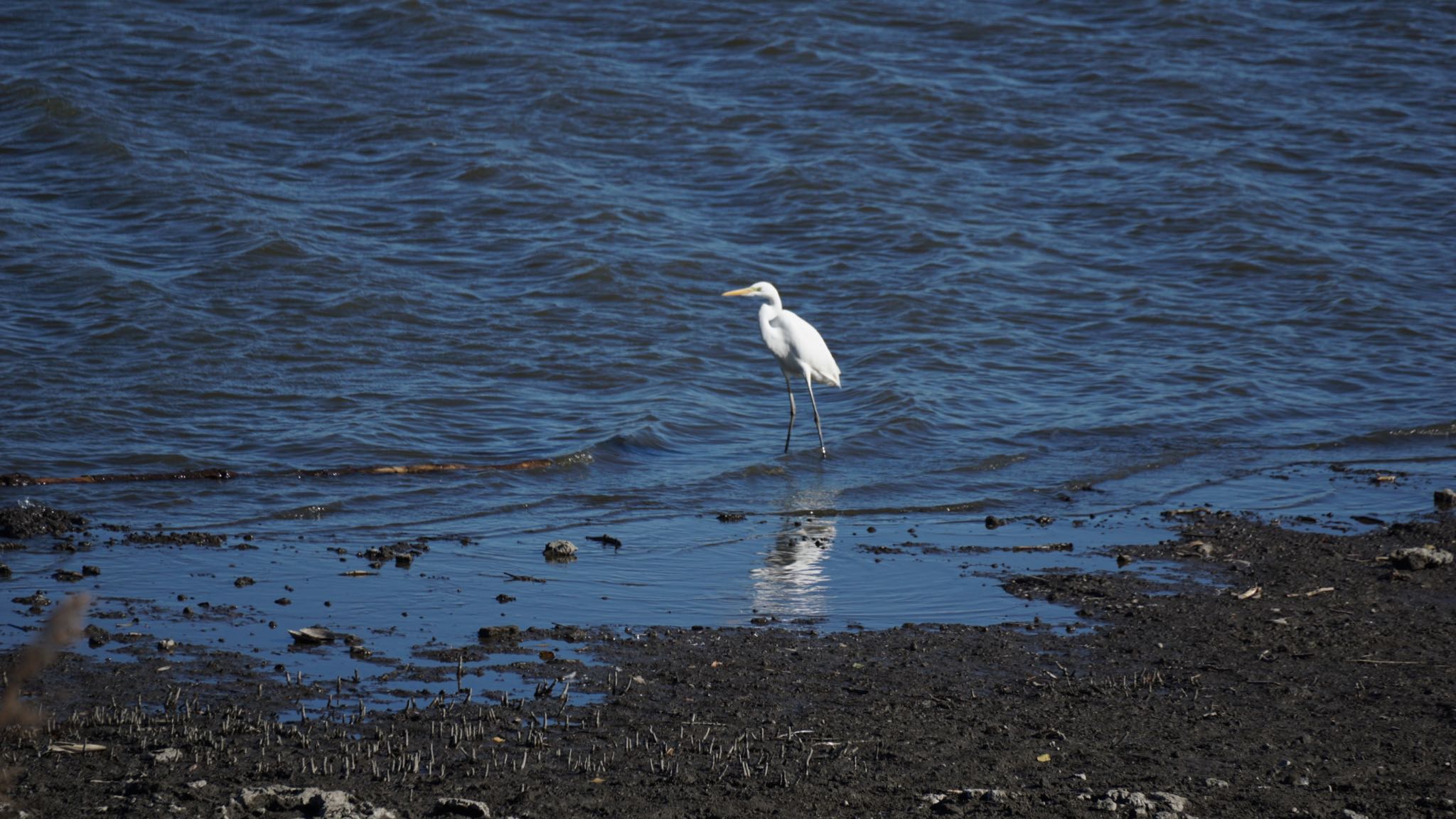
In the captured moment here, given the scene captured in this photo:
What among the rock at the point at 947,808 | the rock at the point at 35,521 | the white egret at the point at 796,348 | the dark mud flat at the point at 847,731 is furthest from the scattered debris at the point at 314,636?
the white egret at the point at 796,348

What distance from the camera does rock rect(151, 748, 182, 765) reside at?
14.0ft

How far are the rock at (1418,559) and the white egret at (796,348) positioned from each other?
5042 mm

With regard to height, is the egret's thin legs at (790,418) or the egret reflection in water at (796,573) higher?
the egret reflection in water at (796,573)

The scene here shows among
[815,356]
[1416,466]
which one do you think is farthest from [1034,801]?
[815,356]

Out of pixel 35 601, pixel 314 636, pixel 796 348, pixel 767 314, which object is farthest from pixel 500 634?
pixel 767 314

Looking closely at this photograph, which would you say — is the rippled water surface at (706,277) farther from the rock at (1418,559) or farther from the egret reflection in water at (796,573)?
the rock at (1418,559)

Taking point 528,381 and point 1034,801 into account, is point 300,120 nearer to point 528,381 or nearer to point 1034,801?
point 528,381

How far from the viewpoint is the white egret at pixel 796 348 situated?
37.8 feet

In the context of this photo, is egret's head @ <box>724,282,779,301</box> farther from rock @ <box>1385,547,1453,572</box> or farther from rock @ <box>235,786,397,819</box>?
rock @ <box>235,786,397,819</box>

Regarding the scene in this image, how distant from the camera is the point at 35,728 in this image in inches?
173

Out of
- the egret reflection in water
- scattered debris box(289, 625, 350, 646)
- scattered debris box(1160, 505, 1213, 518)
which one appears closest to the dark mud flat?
scattered debris box(289, 625, 350, 646)

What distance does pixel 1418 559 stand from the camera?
695cm

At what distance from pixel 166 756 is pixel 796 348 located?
7712mm

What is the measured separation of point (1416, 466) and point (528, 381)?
21.7 ft
